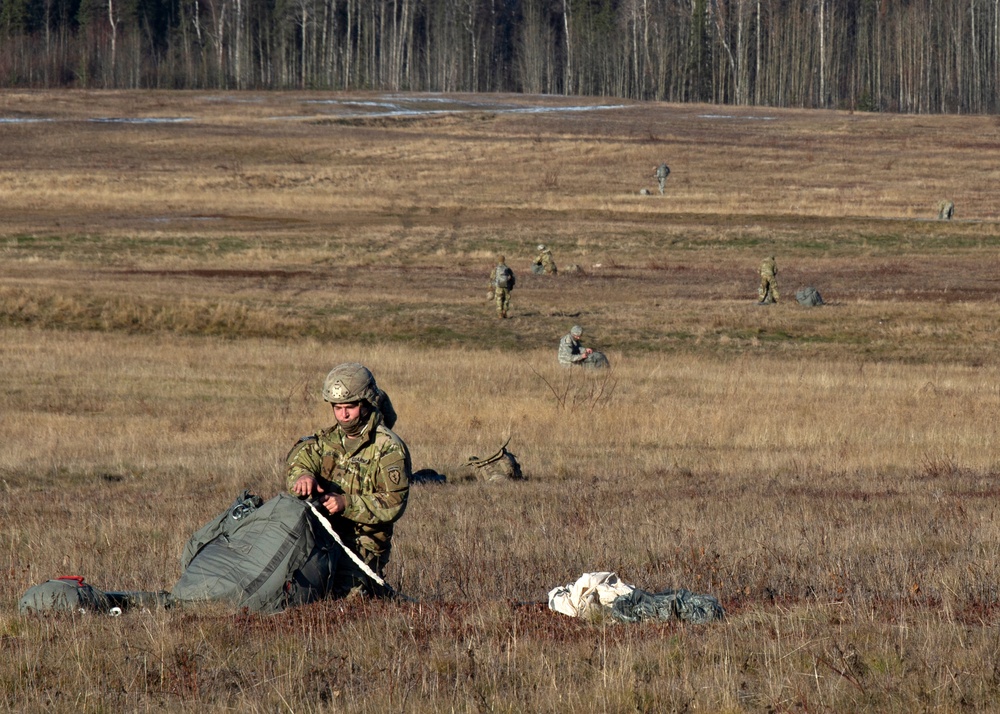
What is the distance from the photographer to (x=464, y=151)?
71062 mm

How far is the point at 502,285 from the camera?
28719 millimetres

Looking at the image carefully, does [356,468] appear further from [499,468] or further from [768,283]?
[768,283]

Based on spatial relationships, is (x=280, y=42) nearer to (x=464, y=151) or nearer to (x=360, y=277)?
(x=464, y=151)

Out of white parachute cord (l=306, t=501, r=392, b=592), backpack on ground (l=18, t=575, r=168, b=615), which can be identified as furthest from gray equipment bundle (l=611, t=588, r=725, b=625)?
backpack on ground (l=18, t=575, r=168, b=615)

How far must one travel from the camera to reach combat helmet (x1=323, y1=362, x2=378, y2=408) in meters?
6.16

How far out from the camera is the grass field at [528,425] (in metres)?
5.45

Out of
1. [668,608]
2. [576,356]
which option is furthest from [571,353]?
[668,608]

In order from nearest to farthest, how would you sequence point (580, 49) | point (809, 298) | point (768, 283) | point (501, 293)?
point (501, 293) → point (809, 298) → point (768, 283) → point (580, 49)

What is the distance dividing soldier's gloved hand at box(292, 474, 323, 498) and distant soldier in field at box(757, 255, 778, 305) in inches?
1053

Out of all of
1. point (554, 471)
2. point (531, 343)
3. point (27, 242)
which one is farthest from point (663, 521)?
point (27, 242)

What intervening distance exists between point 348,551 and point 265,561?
0.44 m

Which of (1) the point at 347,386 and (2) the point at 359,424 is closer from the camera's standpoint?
(1) the point at 347,386

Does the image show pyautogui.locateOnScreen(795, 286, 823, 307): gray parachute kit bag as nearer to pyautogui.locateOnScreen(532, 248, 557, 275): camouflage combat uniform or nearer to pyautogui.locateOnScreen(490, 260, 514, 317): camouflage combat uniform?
pyautogui.locateOnScreen(490, 260, 514, 317): camouflage combat uniform

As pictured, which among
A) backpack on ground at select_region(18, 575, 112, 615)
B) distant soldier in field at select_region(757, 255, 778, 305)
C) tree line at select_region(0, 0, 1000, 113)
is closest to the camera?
backpack on ground at select_region(18, 575, 112, 615)
